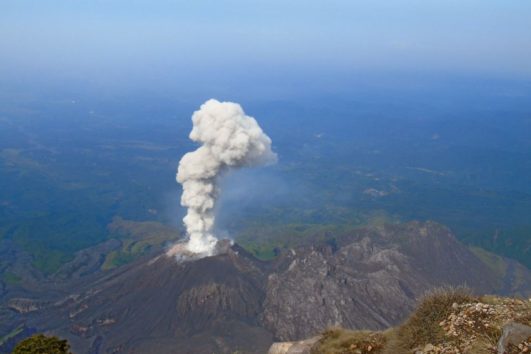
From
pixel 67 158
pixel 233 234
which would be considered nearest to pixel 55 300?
pixel 233 234

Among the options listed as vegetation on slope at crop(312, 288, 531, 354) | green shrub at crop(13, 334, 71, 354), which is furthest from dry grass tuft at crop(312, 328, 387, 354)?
green shrub at crop(13, 334, 71, 354)

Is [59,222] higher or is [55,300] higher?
[55,300]

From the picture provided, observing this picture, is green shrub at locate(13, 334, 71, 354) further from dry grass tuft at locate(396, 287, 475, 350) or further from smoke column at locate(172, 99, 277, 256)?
smoke column at locate(172, 99, 277, 256)

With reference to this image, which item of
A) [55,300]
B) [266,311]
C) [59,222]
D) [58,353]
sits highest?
[58,353]

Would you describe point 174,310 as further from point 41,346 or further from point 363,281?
point 41,346

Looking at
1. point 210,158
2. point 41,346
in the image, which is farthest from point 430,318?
point 210,158

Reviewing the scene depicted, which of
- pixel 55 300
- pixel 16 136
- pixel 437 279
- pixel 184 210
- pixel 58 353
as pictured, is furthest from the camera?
pixel 16 136

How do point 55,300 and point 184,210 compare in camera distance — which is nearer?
point 55,300

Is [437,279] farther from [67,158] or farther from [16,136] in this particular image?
[16,136]
